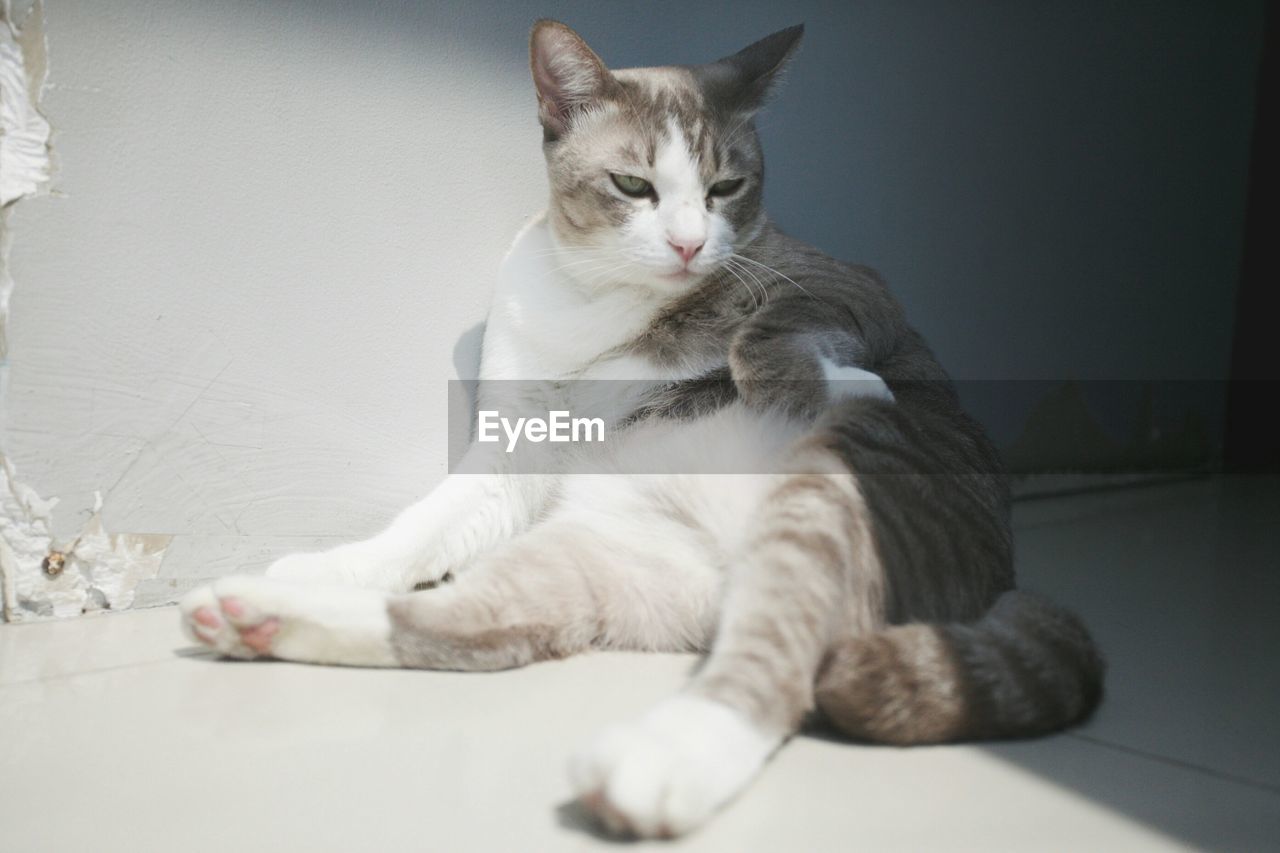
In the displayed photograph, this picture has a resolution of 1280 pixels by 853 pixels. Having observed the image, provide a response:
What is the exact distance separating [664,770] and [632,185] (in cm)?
136

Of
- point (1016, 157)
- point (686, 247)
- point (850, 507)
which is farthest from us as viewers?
point (1016, 157)

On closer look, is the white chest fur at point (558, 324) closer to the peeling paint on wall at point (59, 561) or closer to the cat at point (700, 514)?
the cat at point (700, 514)

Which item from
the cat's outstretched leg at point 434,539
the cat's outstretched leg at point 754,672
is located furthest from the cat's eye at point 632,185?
the cat's outstretched leg at point 754,672

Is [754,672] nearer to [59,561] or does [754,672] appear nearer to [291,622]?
[291,622]

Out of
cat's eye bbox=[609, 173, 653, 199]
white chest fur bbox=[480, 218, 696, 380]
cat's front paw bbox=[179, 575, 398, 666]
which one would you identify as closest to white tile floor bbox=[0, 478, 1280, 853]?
cat's front paw bbox=[179, 575, 398, 666]

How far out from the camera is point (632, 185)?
78.7 inches

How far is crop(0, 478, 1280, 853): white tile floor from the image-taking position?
1.05m

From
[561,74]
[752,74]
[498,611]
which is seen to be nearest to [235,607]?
[498,611]

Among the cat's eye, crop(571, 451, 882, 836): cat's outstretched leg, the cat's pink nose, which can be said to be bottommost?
crop(571, 451, 882, 836): cat's outstretched leg

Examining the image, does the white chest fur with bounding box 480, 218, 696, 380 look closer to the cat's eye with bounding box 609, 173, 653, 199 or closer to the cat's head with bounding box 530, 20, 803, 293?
the cat's head with bounding box 530, 20, 803, 293

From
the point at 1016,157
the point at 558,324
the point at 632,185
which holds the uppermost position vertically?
the point at 1016,157

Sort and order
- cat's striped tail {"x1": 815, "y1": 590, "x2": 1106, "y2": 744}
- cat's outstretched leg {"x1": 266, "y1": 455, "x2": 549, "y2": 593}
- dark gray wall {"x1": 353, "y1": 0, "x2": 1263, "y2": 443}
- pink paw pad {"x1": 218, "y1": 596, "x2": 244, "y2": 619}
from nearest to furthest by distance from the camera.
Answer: cat's striped tail {"x1": 815, "y1": 590, "x2": 1106, "y2": 744}, pink paw pad {"x1": 218, "y1": 596, "x2": 244, "y2": 619}, cat's outstretched leg {"x1": 266, "y1": 455, "x2": 549, "y2": 593}, dark gray wall {"x1": 353, "y1": 0, "x2": 1263, "y2": 443}

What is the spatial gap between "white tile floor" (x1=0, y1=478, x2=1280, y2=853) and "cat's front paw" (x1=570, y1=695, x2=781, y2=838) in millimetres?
46

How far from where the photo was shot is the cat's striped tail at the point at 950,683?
1.20 meters
